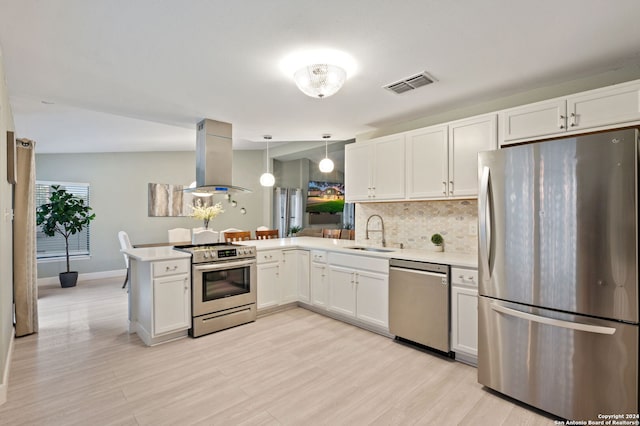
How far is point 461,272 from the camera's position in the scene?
262 cm

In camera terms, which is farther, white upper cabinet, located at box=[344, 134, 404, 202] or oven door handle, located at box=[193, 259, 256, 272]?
white upper cabinet, located at box=[344, 134, 404, 202]

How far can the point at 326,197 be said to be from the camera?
840 centimetres

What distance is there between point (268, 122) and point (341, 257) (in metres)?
1.90

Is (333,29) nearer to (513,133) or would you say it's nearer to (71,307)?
(513,133)

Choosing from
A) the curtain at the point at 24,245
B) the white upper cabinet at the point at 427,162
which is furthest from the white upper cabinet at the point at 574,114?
the curtain at the point at 24,245

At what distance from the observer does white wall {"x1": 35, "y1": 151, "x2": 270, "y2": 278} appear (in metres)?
5.99

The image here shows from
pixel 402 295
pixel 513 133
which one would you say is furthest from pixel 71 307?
pixel 513 133

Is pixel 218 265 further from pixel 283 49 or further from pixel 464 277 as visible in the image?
pixel 464 277

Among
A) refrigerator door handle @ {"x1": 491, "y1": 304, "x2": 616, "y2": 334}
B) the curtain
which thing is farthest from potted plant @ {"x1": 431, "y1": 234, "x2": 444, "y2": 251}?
the curtain

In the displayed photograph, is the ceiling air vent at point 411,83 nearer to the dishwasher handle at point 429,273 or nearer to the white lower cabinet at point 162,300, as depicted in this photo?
the dishwasher handle at point 429,273

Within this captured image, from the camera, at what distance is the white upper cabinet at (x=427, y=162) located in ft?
10.2

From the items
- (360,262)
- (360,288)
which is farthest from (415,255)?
(360,288)

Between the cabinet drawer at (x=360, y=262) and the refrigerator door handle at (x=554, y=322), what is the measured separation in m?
1.14

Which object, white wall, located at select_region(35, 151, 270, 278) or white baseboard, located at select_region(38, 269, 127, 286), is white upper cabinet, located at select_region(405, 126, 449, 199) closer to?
white wall, located at select_region(35, 151, 270, 278)
